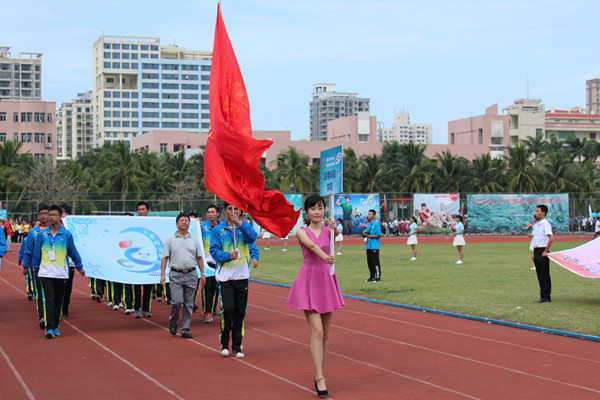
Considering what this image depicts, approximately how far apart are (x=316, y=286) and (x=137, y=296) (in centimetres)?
653

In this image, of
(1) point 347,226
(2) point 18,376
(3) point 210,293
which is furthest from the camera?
(1) point 347,226

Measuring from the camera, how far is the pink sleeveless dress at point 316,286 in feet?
24.0

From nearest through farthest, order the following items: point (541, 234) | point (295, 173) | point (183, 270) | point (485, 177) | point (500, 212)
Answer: point (183, 270), point (541, 234), point (500, 212), point (295, 173), point (485, 177)

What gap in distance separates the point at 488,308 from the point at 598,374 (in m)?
5.51

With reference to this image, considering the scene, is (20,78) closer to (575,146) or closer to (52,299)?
(575,146)

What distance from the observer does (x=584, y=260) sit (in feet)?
47.1

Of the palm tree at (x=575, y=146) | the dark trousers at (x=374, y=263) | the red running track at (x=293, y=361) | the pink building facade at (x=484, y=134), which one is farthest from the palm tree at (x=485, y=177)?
the red running track at (x=293, y=361)

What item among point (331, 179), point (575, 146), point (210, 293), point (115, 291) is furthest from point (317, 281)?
point (575, 146)

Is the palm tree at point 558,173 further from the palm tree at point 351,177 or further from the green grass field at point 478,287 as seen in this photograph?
the green grass field at point 478,287

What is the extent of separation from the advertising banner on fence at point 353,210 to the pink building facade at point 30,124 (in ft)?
212

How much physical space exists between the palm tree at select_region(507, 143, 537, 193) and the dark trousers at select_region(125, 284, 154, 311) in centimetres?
5744

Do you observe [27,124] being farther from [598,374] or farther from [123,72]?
[598,374]

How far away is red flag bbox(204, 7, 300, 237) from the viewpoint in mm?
8453

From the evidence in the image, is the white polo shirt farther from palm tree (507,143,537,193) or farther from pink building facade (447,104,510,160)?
pink building facade (447,104,510,160)
